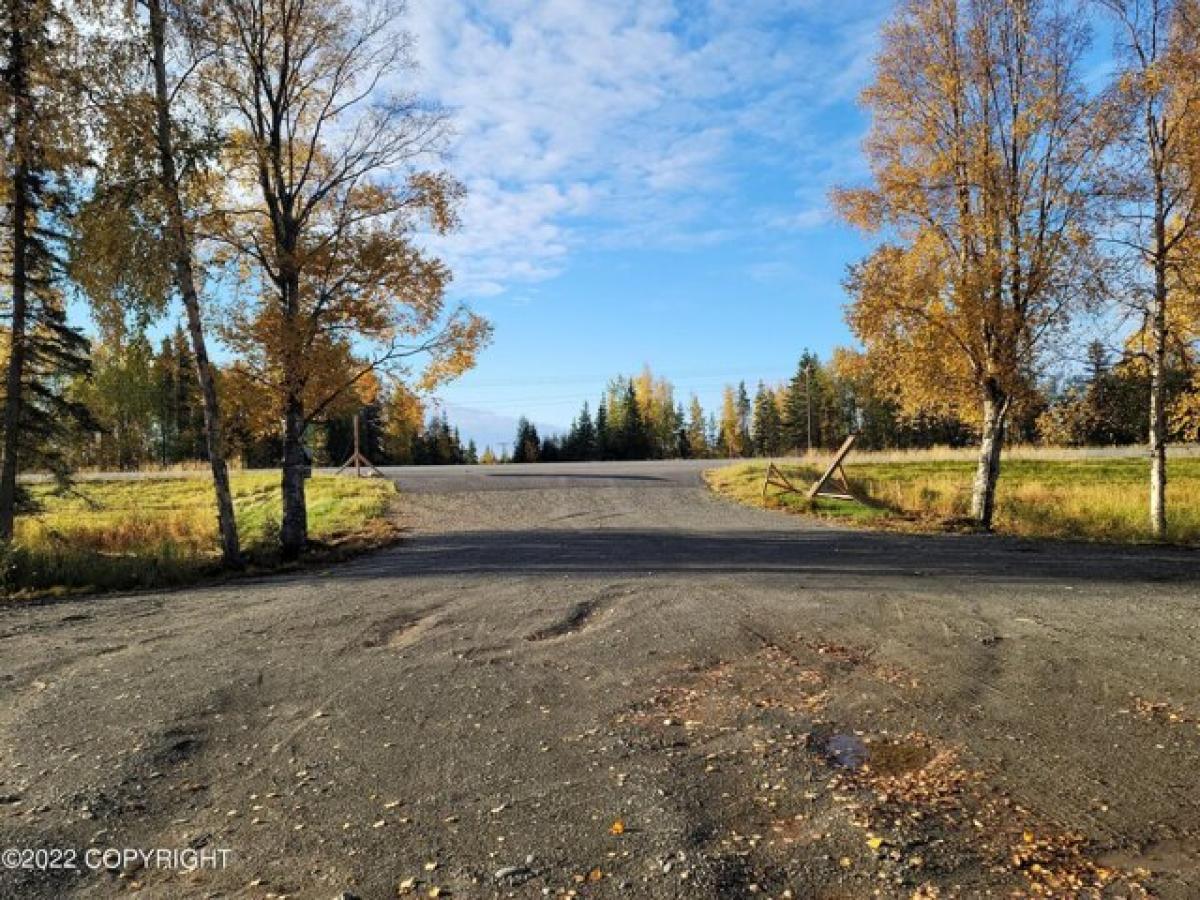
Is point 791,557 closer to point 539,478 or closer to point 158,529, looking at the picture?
point 158,529

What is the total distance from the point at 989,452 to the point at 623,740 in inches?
579

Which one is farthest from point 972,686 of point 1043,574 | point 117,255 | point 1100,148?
point 1100,148

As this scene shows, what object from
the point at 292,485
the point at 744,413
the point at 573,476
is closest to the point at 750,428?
the point at 744,413

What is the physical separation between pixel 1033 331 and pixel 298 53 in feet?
50.4

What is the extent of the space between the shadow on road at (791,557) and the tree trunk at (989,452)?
186 cm

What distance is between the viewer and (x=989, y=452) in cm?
1656

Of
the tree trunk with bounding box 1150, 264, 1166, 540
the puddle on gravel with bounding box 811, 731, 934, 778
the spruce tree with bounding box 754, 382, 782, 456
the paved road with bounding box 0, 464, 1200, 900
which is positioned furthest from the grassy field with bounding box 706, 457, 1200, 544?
the spruce tree with bounding box 754, 382, 782, 456

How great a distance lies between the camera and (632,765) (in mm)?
4188

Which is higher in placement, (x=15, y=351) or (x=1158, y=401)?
(x=15, y=351)

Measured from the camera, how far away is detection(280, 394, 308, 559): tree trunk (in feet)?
47.3

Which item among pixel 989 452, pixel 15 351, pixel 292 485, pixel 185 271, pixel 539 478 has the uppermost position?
pixel 185 271

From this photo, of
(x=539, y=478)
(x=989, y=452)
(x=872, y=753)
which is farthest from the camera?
(x=539, y=478)

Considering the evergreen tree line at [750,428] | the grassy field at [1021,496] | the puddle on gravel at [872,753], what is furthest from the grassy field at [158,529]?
the evergreen tree line at [750,428]

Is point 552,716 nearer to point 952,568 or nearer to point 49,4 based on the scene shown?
point 952,568
